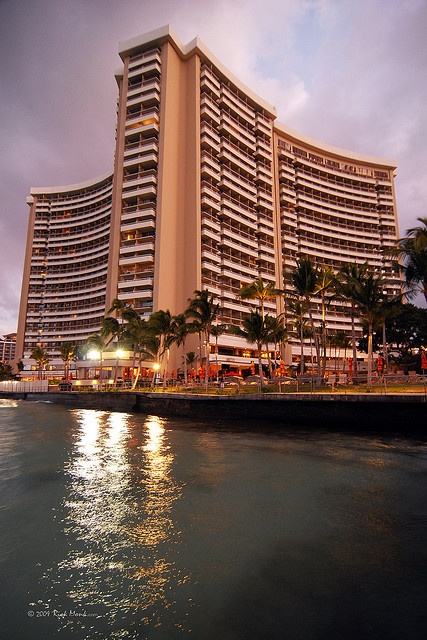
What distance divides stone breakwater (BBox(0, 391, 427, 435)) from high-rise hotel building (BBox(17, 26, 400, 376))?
36265 mm

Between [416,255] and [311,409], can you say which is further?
[416,255]

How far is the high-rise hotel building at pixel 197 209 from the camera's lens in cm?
7112

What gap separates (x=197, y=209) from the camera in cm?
7188

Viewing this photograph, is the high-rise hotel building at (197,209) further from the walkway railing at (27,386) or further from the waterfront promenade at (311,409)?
the waterfront promenade at (311,409)

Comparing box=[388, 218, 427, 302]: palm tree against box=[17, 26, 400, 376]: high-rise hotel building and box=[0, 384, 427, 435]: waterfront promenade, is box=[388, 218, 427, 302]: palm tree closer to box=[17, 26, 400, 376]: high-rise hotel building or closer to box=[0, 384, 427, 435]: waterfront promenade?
box=[0, 384, 427, 435]: waterfront promenade

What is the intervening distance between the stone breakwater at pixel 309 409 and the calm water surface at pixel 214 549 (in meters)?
7.65

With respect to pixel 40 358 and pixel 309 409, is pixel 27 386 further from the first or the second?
pixel 309 409

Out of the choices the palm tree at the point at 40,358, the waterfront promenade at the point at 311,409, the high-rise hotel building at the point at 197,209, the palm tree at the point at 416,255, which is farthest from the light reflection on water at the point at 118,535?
the palm tree at the point at 40,358

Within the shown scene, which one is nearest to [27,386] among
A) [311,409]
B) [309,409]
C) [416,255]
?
[309,409]

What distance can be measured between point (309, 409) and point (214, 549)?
18762 mm

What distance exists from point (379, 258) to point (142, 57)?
8037 centimetres

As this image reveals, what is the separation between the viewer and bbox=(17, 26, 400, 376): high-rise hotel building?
71.1m

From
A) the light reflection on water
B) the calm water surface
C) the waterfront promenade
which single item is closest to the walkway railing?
the waterfront promenade

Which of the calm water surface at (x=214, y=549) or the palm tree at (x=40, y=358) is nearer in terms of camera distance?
the calm water surface at (x=214, y=549)
